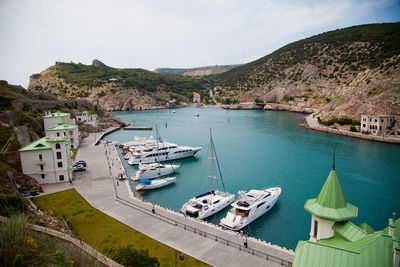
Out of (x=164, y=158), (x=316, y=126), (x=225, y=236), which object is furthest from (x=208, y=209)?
(x=316, y=126)

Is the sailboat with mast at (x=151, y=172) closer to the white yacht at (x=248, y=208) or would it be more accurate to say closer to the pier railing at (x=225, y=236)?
the pier railing at (x=225, y=236)

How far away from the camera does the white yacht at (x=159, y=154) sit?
149 ft

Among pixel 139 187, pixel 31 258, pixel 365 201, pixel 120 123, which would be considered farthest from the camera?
pixel 120 123

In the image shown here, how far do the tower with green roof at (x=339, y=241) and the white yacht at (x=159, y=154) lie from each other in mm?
35190

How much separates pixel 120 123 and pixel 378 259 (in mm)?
89687

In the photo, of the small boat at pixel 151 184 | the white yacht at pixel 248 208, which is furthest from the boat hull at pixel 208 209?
the small boat at pixel 151 184

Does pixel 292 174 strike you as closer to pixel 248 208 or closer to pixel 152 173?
pixel 248 208

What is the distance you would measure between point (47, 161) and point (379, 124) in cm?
6619

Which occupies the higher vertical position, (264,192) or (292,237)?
(264,192)

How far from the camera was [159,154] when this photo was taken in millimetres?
46500

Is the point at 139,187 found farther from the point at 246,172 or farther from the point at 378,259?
the point at 378,259

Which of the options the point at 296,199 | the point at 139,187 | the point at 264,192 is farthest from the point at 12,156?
the point at 296,199

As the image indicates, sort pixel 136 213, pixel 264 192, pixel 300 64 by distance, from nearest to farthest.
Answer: pixel 136 213
pixel 264 192
pixel 300 64

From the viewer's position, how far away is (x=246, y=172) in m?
40.3
